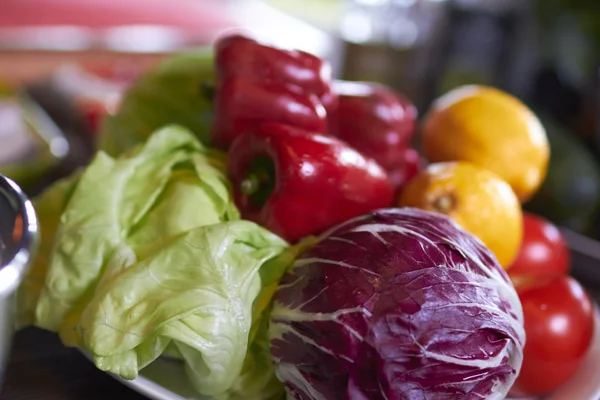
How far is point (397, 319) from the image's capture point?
463 millimetres

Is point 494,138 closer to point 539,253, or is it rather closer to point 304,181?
point 539,253

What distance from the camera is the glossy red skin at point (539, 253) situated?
2.43 feet

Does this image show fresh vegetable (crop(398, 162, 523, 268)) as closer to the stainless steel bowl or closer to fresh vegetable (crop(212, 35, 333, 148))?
fresh vegetable (crop(212, 35, 333, 148))

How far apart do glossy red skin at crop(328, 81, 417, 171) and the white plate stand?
324mm

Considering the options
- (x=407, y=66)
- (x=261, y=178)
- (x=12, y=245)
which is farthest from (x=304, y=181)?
(x=407, y=66)

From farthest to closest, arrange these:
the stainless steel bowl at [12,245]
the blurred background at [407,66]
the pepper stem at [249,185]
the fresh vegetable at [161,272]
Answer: the blurred background at [407,66], the pepper stem at [249,185], the fresh vegetable at [161,272], the stainless steel bowl at [12,245]

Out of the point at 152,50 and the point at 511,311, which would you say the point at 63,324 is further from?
the point at 152,50

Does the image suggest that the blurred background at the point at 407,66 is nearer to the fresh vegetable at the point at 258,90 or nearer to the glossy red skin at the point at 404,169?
the fresh vegetable at the point at 258,90

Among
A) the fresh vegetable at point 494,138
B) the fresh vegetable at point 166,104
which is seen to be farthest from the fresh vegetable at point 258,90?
the fresh vegetable at point 494,138

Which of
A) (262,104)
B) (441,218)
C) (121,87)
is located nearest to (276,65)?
(262,104)

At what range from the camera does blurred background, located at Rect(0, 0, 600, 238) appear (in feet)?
3.25

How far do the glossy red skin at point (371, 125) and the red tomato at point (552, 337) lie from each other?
24 cm

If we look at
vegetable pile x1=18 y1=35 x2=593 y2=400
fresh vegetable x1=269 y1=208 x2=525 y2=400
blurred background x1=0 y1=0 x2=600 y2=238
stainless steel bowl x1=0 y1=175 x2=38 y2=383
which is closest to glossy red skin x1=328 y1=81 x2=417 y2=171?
vegetable pile x1=18 y1=35 x2=593 y2=400

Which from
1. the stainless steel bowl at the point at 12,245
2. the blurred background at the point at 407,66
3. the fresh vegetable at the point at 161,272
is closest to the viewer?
the stainless steel bowl at the point at 12,245
